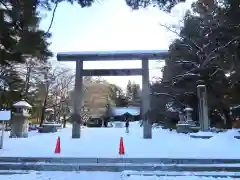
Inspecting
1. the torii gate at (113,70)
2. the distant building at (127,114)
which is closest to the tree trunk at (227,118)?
the torii gate at (113,70)

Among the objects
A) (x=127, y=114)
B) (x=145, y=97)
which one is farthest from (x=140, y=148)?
(x=127, y=114)

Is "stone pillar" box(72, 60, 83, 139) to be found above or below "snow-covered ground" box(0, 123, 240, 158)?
above

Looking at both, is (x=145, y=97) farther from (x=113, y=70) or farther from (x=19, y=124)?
(x=19, y=124)

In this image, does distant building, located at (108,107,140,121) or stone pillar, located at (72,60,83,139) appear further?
distant building, located at (108,107,140,121)

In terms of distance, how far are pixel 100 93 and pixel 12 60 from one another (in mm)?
35436

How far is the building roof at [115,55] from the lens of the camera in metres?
19.3

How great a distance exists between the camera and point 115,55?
19.3 metres

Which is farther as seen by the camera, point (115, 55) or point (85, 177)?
point (115, 55)

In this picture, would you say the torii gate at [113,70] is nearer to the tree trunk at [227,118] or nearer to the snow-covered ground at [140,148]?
the snow-covered ground at [140,148]

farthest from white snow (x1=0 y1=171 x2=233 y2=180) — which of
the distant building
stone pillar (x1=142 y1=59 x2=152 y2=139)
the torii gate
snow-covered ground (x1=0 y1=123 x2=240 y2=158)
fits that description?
the distant building

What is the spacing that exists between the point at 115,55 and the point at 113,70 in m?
1.25

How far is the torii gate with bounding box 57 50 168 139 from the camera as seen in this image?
1930 cm

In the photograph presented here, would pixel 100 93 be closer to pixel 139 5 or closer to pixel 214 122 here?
pixel 214 122

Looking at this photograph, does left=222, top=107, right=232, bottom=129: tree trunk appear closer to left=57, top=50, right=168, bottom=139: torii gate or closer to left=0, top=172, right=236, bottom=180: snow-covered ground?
left=57, top=50, right=168, bottom=139: torii gate
